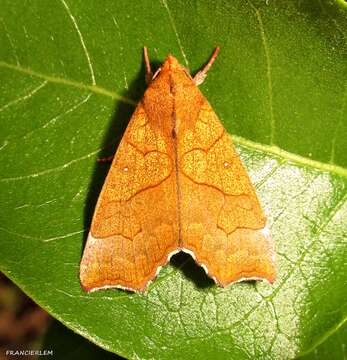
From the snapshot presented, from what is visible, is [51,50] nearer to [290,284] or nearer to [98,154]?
[98,154]

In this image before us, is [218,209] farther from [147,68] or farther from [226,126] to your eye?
[147,68]

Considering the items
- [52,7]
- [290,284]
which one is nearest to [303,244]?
[290,284]

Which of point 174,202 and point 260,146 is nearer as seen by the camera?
point 260,146

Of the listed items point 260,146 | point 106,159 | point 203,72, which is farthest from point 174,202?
point 203,72

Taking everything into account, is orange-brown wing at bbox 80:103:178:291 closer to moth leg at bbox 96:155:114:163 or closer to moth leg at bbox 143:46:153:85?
moth leg at bbox 96:155:114:163

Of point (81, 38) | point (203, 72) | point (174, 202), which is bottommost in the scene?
point (174, 202)

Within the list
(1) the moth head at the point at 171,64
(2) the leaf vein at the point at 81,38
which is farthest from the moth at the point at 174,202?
(2) the leaf vein at the point at 81,38

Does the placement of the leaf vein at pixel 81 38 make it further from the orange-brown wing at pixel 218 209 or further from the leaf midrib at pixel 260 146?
the orange-brown wing at pixel 218 209
